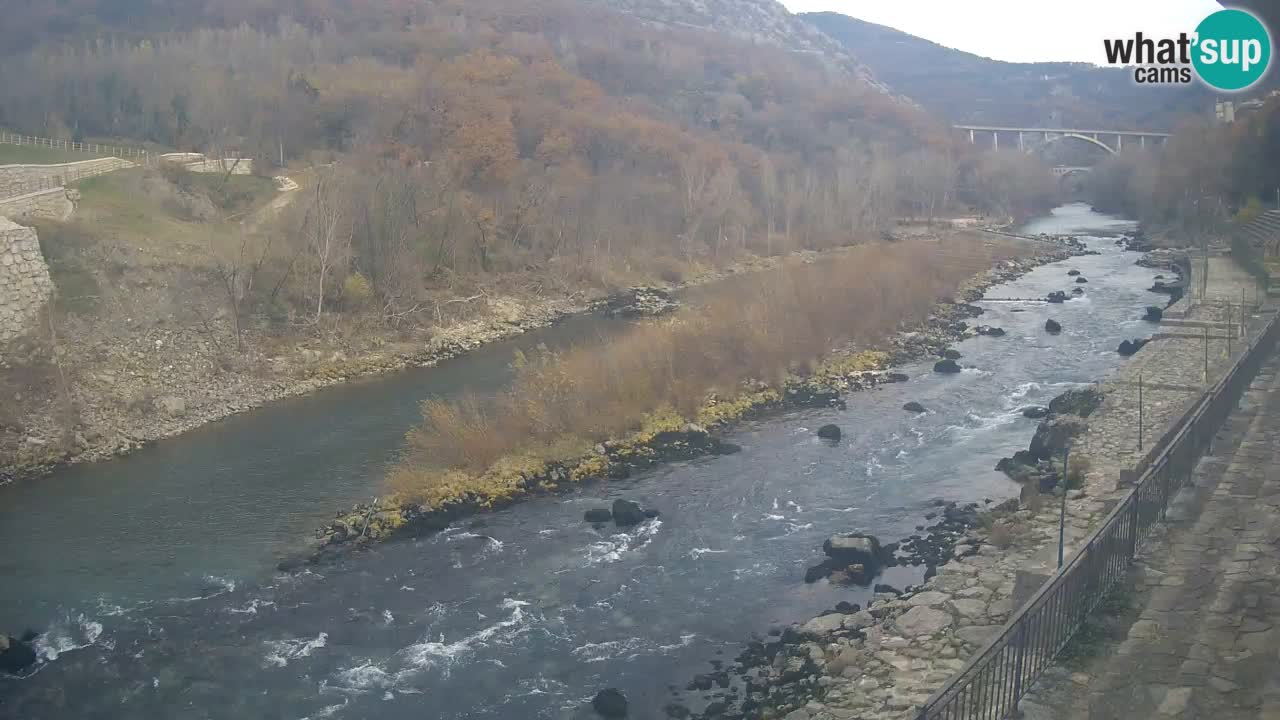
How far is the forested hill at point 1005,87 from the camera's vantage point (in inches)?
4018

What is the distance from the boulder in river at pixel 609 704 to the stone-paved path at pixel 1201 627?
4.64 meters

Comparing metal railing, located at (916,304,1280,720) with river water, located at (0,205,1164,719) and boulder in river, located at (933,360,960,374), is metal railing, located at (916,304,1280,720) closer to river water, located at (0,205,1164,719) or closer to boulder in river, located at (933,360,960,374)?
river water, located at (0,205,1164,719)

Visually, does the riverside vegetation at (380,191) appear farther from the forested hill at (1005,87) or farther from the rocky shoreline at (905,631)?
the forested hill at (1005,87)

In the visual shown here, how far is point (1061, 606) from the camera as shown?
7.21 meters

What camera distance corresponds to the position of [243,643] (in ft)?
39.2

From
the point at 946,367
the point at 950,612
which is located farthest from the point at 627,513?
the point at 946,367

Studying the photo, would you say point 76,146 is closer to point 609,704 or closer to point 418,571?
point 418,571

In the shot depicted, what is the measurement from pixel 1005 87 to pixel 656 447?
424 ft

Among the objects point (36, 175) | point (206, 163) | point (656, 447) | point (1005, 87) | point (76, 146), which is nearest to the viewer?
point (656, 447)

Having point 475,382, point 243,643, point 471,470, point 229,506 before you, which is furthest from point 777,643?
point 475,382

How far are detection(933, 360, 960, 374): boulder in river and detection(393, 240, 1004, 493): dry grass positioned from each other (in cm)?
247

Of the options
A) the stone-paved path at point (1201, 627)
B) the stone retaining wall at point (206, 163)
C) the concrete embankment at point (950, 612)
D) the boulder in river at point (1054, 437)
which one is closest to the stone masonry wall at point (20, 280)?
the stone retaining wall at point (206, 163)

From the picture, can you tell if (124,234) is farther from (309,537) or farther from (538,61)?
(538,61)

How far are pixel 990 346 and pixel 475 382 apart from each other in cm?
1320
